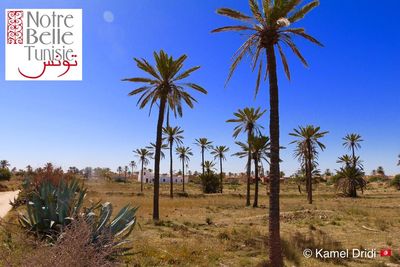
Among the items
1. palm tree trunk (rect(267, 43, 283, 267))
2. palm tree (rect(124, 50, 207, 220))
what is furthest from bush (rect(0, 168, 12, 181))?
palm tree trunk (rect(267, 43, 283, 267))

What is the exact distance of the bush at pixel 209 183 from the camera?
6710 centimetres

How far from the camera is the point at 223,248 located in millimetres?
13273

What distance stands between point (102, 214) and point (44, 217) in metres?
1.49

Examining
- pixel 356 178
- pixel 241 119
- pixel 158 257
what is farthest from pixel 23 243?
pixel 356 178

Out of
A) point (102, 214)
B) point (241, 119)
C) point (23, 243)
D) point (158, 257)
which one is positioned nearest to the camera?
point (23, 243)

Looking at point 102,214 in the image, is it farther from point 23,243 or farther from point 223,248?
point 223,248

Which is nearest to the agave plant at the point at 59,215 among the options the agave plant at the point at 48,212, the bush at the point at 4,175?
the agave plant at the point at 48,212

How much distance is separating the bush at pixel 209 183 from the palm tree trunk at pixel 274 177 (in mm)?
55854

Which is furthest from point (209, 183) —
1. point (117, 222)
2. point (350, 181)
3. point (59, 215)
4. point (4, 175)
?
point (59, 215)

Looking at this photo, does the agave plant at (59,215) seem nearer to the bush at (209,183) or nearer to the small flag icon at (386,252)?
the small flag icon at (386,252)

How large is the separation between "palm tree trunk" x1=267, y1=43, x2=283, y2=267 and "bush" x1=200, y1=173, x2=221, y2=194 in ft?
183

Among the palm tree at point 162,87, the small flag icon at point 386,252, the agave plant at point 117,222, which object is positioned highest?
the palm tree at point 162,87

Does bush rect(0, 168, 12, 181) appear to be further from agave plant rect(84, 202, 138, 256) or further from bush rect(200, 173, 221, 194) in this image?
agave plant rect(84, 202, 138, 256)

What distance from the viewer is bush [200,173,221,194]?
6710cm
